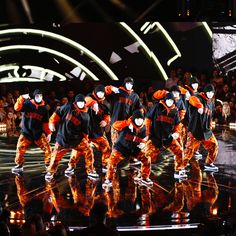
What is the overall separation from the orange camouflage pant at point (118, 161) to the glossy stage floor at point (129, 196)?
0.19 m

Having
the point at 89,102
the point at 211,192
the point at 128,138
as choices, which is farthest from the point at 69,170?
the point at 211,192

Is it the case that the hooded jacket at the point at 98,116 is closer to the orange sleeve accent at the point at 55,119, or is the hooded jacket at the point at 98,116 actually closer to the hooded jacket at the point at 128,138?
the orange sleeve accent at the point at 55,119

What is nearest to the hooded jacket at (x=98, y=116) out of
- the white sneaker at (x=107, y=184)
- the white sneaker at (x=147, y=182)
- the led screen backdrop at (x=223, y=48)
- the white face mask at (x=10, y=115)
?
the white sneaker at (x=107, y=184)

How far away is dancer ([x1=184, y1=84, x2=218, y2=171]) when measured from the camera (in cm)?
850

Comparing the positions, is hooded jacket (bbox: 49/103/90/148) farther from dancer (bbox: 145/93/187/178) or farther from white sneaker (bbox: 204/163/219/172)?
white sneaker (bbox: 204/163/219/172)

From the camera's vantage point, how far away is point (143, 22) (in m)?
11.8

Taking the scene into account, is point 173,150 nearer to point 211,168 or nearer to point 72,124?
point 211,168

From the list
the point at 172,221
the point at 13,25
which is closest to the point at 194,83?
the point at 172,221

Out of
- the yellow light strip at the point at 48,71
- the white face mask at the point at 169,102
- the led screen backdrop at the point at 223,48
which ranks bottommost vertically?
the white face mask at the point at 169,102

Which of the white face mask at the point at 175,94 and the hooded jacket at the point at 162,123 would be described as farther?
the white face mask at the point at 175,94

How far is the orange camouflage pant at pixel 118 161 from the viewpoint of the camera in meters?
7.84

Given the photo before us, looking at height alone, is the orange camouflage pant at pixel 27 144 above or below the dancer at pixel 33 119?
below

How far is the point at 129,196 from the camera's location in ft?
25.0

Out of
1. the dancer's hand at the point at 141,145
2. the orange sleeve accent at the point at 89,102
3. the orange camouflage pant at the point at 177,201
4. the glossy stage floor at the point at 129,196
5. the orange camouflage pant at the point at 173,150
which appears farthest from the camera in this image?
the orange sleeve accent at the point at 89,102
